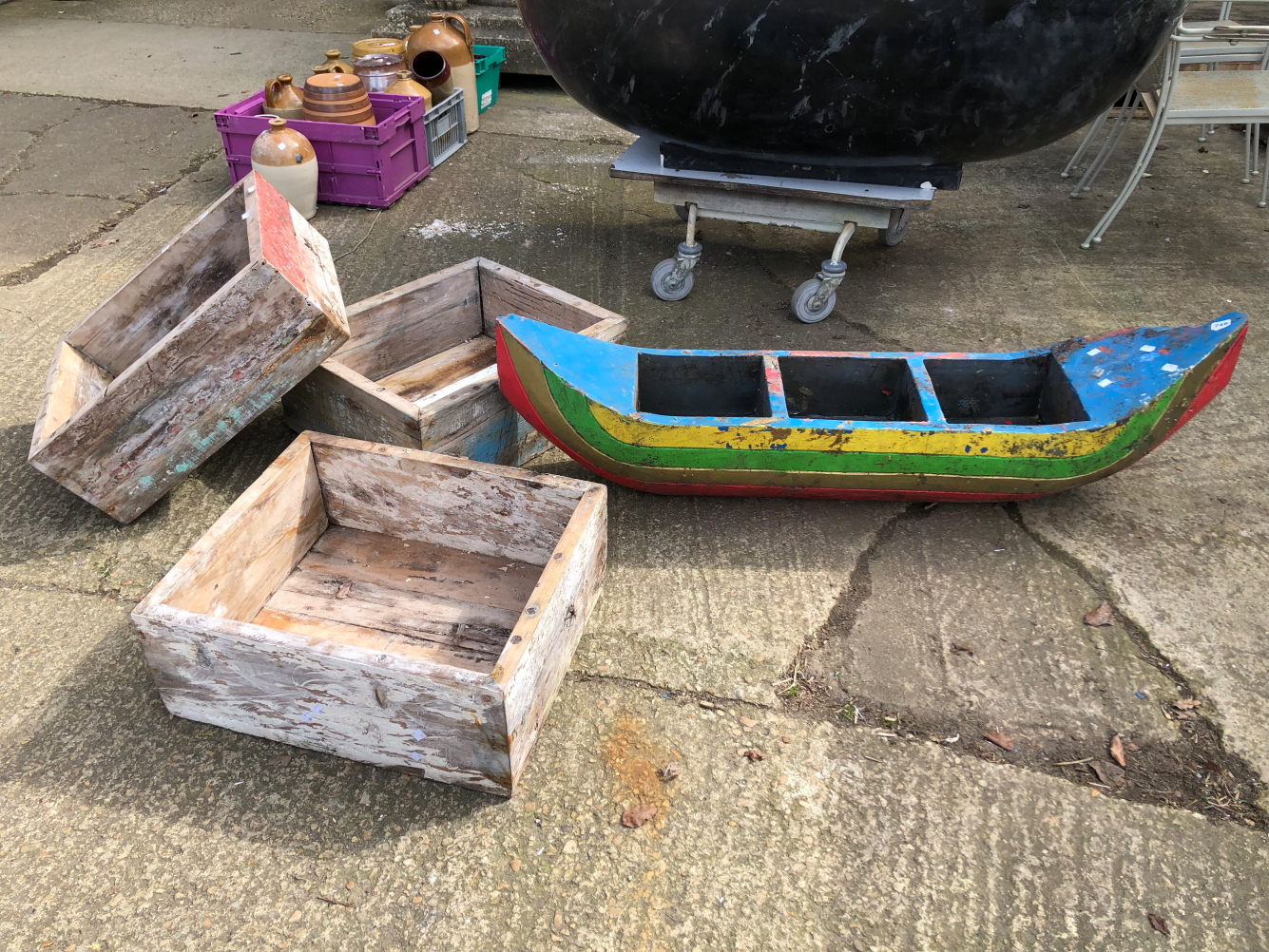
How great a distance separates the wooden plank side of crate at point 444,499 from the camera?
1.78 metres

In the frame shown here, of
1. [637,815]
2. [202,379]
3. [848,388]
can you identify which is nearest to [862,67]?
[848,388]

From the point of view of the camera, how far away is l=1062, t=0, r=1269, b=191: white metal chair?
11.0 ft

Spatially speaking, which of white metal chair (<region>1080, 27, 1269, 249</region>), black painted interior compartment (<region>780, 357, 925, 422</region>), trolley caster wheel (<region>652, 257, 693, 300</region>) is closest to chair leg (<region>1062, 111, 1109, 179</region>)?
white metal chair (<region>1080, 27, 1269, 249</region>)

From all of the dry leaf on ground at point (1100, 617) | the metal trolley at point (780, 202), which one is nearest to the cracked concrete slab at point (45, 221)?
the metal trolley at point (780, 202)

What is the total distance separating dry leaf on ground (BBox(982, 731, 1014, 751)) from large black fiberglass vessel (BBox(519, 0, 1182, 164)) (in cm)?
154

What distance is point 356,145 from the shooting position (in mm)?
3400

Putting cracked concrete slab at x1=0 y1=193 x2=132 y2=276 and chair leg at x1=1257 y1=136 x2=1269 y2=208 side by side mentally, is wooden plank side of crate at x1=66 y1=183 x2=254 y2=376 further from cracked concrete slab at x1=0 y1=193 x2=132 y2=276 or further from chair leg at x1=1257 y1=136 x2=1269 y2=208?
chair leg at x1=1257 y1=136 x2=1269 y2=208

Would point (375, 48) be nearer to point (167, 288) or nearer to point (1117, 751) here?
point (167, 288)

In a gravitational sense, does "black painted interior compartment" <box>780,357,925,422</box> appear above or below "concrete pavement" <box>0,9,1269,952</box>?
above

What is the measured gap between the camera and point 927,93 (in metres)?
2.20

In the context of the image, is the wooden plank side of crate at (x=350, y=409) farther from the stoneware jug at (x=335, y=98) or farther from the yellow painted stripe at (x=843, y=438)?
the stoneware jug at (x=335, y=98)

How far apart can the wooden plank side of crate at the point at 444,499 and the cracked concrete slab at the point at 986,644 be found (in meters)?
0.62

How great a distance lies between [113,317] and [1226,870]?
8.55ft

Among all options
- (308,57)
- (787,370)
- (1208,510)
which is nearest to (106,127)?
(308,57)
